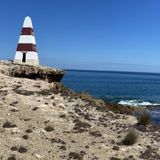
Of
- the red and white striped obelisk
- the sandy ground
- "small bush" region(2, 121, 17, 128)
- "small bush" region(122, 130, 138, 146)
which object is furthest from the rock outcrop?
"small bush" region(122, 130, 138, 146)

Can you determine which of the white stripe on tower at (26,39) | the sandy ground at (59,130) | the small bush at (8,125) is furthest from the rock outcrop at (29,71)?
the small bush at (8,125)

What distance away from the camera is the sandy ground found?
19797 mm

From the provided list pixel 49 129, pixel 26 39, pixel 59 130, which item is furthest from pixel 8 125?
pixel 26 39

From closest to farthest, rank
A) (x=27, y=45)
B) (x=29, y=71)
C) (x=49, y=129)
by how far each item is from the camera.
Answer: (x=49, y=129), (x=29, y=71), (x=27, y=45)

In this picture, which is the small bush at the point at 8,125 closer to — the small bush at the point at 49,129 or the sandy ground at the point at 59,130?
the sandy ground at the point at 59,130

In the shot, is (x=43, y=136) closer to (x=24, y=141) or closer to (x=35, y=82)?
(x=24, y=141)

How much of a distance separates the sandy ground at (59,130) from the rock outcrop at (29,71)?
5.29m

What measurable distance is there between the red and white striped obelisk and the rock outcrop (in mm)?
1125

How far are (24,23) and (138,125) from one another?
1561 centimetres

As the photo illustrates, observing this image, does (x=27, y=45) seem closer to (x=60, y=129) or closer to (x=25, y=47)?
(x=25, y=47)

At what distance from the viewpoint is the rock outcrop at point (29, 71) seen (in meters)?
35.6

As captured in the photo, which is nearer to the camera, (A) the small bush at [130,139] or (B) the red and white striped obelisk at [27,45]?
(A) the small bush at [130,139]

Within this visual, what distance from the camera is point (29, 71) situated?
3653 centimetres

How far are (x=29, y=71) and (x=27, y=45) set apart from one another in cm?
254
